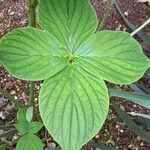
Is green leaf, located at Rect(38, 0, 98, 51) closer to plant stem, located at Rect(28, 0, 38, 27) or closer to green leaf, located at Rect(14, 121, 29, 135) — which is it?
plant stem, located at Rect(28, 0, 38, 27)

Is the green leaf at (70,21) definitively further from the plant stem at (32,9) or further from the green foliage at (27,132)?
the green foliage at (27,132)

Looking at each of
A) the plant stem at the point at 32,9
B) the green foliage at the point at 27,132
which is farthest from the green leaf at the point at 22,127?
the plant stem at the point at 32,9

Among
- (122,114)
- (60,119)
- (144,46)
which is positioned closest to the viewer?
(60,119)

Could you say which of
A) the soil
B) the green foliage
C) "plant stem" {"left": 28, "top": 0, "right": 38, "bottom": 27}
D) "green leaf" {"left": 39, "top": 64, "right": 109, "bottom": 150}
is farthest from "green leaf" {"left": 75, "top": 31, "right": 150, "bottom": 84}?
the soil

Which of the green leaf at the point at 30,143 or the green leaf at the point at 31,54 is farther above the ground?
the green leaf at the point at 31,54

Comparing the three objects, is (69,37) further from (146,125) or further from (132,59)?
(146,125)

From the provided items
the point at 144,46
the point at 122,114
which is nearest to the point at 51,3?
the point at 122,114
